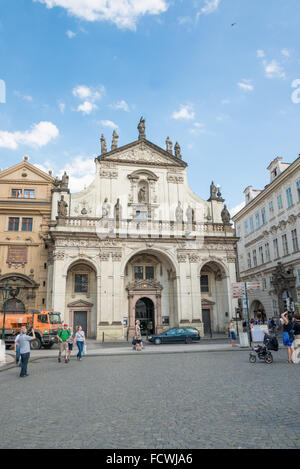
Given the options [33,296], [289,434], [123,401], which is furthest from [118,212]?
[289,434]

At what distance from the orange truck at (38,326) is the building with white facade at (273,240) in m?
22.7

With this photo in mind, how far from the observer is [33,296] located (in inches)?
1267

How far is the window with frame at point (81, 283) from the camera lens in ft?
108

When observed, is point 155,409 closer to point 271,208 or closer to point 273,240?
point 273,240

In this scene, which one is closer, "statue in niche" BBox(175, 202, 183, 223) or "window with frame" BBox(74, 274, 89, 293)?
"window with frame" BBox(74, 274, 89, 293)

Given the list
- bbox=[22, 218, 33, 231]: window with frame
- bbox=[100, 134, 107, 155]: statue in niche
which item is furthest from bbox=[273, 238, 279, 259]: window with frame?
bbox=[22, 218, 33, 231]: window with frame

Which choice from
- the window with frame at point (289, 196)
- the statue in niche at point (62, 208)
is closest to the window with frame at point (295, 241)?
the window with frame at point (289, 196)

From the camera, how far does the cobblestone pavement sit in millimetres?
5164

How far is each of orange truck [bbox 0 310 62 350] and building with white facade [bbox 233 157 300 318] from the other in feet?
74.6

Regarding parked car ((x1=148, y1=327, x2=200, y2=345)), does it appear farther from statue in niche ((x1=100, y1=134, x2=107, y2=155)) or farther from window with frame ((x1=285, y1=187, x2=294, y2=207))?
statue in niche ((x1=100, y1=134, x2=107, y2=155))

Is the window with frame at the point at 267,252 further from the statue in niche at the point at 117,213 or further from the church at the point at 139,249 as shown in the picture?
the statue in niche at the point at 117,213

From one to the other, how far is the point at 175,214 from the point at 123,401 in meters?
29.3

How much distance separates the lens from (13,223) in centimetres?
3425
